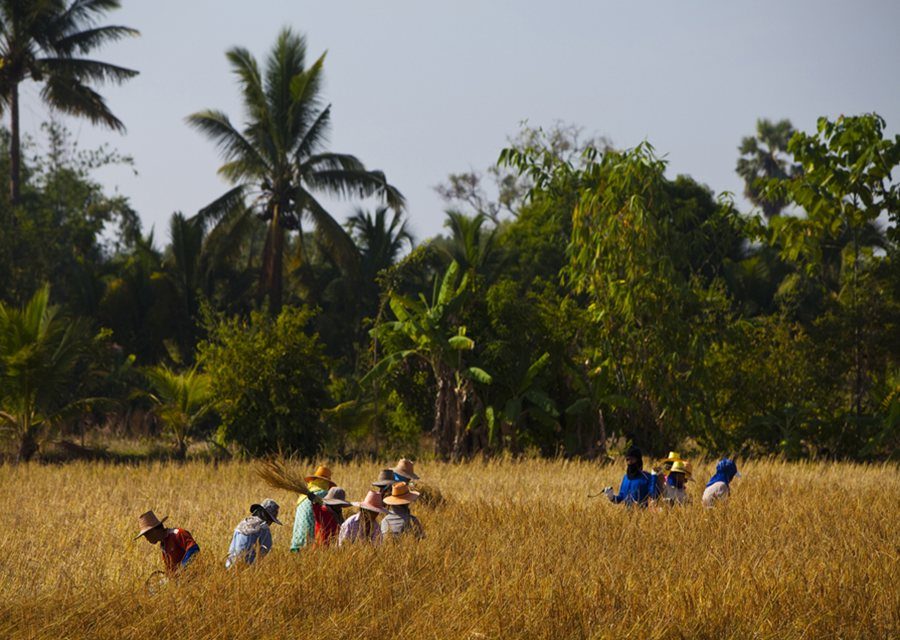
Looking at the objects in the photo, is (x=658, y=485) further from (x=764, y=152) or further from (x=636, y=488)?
(x=764, y=152)

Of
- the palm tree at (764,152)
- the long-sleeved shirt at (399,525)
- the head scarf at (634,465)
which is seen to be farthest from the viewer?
the palm tree at (764,152)

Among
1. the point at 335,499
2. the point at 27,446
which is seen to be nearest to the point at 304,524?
the point at 335,499

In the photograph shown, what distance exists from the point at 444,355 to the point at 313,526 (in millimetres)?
12806

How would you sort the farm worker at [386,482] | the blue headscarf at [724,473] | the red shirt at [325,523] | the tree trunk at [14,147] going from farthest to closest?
the tree trunk at [14,147] < the blue headscarf at [724,473] < the farm worker at [386,482] < the red shirt at [325,523]

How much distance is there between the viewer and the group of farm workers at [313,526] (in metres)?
9.14

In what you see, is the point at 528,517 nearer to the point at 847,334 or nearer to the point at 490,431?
the point at 490,431

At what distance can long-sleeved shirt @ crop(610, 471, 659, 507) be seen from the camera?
12.9 meters

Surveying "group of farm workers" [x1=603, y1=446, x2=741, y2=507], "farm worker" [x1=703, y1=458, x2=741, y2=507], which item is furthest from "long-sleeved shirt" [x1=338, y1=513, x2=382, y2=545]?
"farm worker" [x1=703, y1=458, x2=741, y2=507]

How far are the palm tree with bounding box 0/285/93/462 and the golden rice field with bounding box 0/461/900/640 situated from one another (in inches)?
303

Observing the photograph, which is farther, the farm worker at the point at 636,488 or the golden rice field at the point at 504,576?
the farm worker at the point at 636,488

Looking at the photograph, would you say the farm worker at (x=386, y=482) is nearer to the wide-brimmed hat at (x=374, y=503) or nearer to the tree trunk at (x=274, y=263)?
the wide-brimmed hat at (x=374, y=503)

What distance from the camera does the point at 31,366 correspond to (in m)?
21.9

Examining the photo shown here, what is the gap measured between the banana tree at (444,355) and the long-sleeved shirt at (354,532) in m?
12.3

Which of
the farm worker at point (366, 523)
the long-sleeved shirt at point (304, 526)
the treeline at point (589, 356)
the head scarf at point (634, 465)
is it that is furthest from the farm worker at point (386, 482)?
the treeline at point (589, 356)
